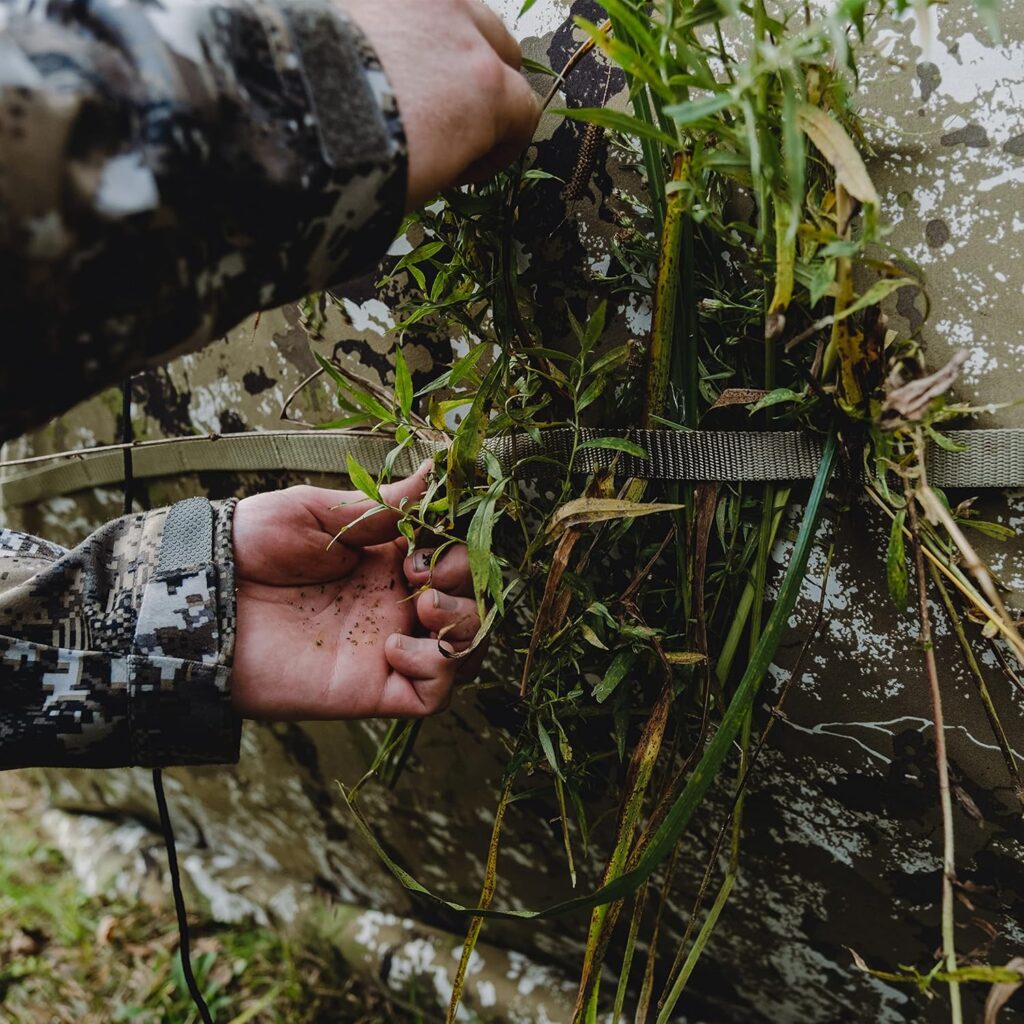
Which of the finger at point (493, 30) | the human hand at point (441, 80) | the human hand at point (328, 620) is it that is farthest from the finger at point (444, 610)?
the finger at point (493, 30)

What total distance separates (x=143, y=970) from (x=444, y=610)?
43.2 inches

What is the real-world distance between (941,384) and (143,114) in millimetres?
488

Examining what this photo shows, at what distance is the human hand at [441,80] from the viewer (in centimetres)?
58

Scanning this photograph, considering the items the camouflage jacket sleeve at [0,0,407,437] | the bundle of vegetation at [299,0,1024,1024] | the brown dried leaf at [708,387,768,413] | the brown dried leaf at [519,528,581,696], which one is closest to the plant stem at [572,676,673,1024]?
the bundle of vegetation at [299,0,1024,1024]

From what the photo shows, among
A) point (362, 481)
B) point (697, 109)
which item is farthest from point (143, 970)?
point (697, 109)

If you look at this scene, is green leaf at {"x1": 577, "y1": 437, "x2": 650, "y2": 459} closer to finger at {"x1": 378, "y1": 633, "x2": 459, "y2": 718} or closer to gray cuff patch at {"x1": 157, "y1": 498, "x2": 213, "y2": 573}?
finger at {"x1": 378, "y1": 633, "x2": 459, "y2": 718}

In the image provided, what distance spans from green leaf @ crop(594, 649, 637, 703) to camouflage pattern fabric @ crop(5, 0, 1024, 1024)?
9 cm

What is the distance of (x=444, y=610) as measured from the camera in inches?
30.9

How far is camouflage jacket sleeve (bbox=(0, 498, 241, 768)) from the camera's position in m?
0.80

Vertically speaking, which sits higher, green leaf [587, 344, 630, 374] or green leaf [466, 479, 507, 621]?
green leaf [587, 344, 630, 374]

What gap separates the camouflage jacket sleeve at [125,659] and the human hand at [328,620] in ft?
0.13

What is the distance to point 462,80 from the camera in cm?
60

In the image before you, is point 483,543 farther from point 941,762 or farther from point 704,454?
point 941,762

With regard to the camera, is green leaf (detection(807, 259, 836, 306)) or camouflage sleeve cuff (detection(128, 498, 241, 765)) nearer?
green leaf (detection(807, 259, 836, 306))
